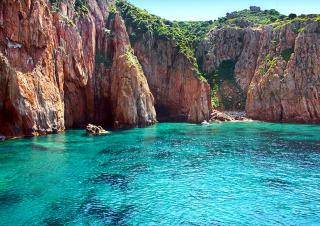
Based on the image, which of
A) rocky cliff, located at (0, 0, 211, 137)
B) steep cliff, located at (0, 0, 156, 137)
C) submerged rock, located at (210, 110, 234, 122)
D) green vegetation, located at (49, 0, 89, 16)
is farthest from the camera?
submerged rock, located at (210, 110, 234, 122)

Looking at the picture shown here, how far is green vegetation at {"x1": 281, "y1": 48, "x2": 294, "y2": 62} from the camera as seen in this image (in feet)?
417

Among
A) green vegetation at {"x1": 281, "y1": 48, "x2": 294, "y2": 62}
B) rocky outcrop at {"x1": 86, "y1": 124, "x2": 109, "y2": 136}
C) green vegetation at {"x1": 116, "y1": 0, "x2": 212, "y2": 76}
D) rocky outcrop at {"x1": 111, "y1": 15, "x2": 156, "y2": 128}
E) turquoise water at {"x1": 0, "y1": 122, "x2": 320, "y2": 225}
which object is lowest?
turquoise water at {"x1": 0, "y1": 122, "x2": 320, "y2": 225}

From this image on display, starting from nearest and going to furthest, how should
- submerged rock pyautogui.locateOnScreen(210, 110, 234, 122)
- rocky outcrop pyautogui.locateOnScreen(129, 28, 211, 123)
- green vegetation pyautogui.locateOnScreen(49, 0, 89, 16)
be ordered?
green vegetation pyautogui.locateOnScreen(49, 0, 89, 16), submerged rock pyautogui.locateOnScreen(210, 110, 234, 122), rocky outcrop pyautogui.locateOnScreen(129, 28, 211, 123)

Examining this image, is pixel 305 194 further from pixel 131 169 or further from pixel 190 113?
pixel 190 113

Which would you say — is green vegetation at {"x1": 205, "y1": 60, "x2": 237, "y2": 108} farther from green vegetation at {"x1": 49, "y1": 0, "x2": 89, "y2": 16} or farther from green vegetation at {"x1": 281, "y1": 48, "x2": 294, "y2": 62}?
green vegetation at {"x1": 49, "y1": 0, "x2": 89, "y2": 16}

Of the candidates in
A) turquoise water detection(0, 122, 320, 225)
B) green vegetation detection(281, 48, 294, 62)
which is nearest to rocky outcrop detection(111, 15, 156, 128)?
turquoise water detection(0, 122, 320, 225)

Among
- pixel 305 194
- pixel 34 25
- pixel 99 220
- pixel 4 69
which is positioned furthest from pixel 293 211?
pixel 34 25

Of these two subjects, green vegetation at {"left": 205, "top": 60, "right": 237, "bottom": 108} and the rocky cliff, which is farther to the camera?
green vegetation at {"left": 205, "top": 60, "right": 237, "bottom": 108}

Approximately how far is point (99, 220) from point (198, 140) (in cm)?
4933

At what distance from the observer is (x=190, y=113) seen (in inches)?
4739

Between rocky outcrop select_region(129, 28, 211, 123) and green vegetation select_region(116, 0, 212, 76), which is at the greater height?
green vegetation select_region(116, 0, 212, 76)

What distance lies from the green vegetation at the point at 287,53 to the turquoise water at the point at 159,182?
58.4m

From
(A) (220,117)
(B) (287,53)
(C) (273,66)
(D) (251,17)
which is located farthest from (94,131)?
(D) (251,17)

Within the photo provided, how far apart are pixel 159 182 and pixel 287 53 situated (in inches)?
3872
